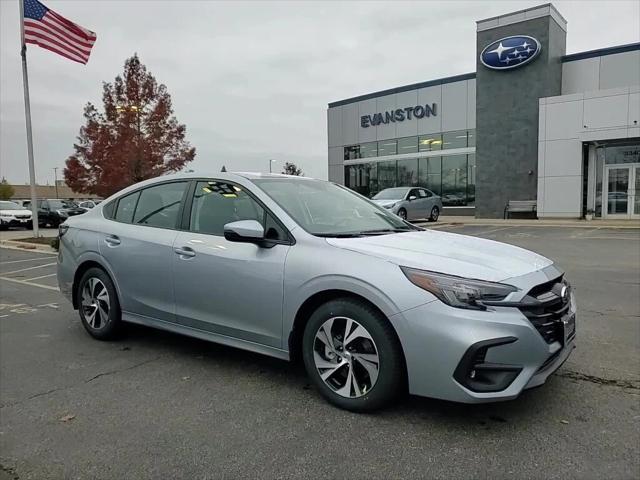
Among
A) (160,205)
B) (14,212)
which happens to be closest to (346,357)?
(160,205)

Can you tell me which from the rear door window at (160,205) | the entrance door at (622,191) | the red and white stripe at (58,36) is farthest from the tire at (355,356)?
the entrance door at (622,191)

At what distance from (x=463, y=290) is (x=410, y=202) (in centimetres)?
1650

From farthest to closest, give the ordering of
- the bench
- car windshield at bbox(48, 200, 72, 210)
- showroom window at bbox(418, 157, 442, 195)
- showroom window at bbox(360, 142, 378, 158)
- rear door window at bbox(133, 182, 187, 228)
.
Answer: showroom window at bbox(360, 142, 378, 158) < showroom window at bbox(418, 157, 442, 195) < car windshield at bbox(48, 200, 72, 210) < the bench < rear door window at bbox(133, 182, 187, 228)

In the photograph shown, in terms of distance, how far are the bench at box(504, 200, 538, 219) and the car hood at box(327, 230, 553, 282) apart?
72.8 feet

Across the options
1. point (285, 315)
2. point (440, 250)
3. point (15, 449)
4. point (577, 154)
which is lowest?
point (15, 449)

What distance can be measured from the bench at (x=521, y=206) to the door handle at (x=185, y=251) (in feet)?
74.9

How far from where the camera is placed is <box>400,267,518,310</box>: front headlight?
9.30 feet

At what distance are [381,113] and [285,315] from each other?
101ft

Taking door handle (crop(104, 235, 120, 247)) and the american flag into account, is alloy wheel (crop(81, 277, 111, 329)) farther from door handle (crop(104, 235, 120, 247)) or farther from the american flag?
the american flag

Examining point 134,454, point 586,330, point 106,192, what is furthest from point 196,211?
point 106,192

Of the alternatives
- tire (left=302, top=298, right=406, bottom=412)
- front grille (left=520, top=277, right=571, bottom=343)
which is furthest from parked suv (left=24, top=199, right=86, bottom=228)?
front grille (left=520, top=277, right=571, bottom=343)

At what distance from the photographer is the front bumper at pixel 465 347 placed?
2.77 m

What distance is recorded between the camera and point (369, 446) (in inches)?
111

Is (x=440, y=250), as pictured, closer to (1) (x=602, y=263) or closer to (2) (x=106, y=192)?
(1) (x=602, y=263)
